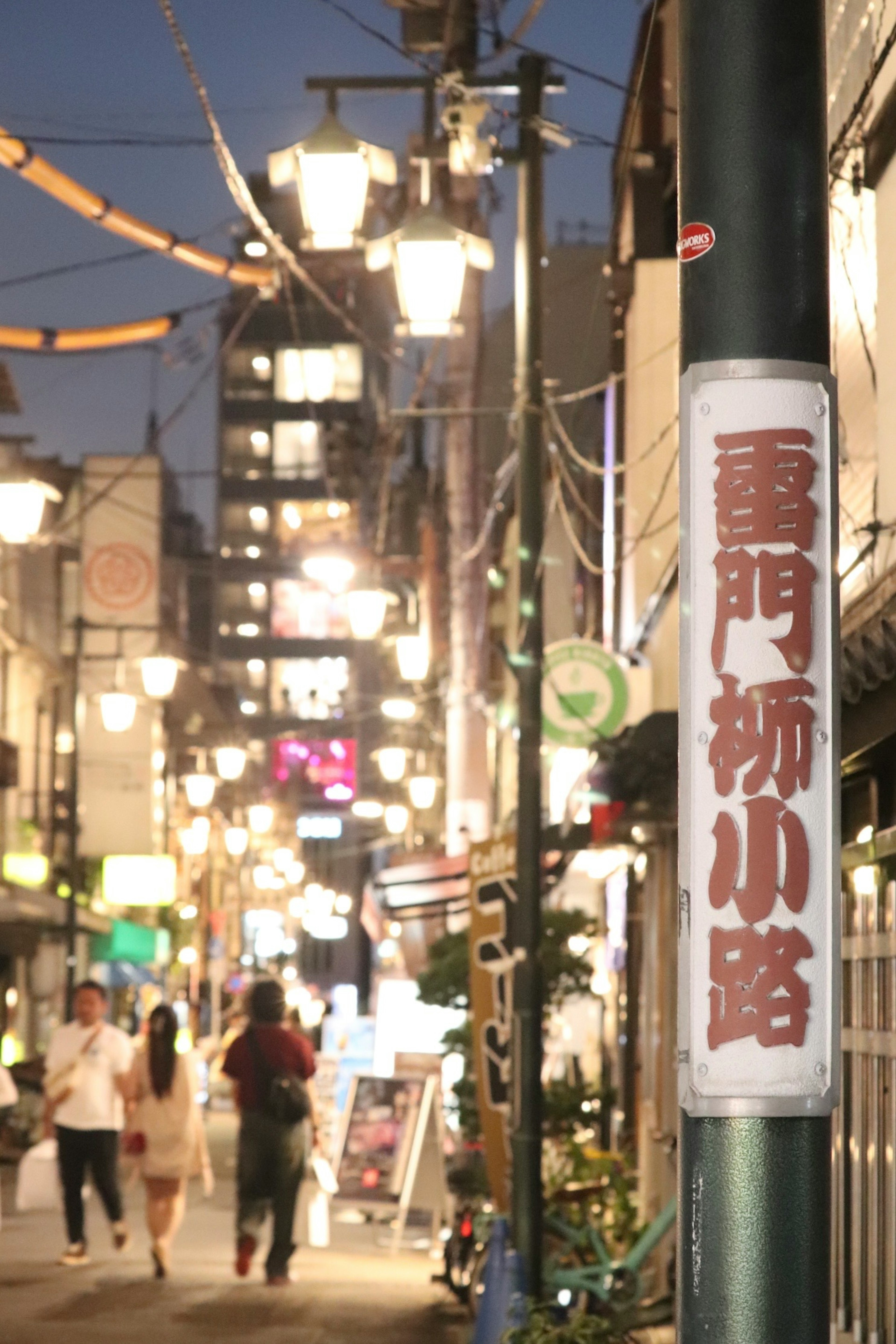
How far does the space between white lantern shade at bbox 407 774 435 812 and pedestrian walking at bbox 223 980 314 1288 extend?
2725 cm

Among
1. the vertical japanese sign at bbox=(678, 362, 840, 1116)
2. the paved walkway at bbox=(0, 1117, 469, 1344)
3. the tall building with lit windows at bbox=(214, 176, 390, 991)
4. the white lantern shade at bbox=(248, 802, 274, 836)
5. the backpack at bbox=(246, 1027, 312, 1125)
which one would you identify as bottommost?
the paved walkway at bbox=(0, 1117, 469, 1344)

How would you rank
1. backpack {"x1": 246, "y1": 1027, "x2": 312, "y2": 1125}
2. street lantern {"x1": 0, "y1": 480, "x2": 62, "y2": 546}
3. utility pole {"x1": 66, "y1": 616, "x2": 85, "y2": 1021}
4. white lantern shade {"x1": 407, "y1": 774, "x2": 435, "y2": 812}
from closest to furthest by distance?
backpack {"x1": 246, "y1": 1027, "x2": 312, "y2": 1125}, street lantern {"x1": 0, "y1": 480, "x2": 62, "y2": 546}, utility pole {"x1": 66, "y1": 616, "x2": 85, "y2": 1021}, white lantern shade {"x1": 407, "y1": 774, "x2": 435, "y2": 812}

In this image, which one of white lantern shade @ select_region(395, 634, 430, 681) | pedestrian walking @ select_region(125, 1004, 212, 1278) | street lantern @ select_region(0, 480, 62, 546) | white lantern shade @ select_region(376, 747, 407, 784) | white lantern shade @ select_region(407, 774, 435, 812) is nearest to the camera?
pedestrian walking @ select_region(125, 1004, 212, 1278)

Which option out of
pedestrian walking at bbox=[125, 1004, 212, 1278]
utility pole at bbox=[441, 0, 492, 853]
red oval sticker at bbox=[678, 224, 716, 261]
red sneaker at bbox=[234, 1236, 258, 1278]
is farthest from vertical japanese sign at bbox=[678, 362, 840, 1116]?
utility pole at bbox=[441, 0, 492, 853]

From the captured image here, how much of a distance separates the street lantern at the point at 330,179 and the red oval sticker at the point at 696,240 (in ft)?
27.9

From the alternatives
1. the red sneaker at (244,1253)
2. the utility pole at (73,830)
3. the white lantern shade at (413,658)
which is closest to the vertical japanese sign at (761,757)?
the red sneaker at (244,1253)

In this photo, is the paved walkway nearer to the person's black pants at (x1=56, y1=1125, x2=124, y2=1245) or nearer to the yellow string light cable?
the person's black pants at (x1=56, y1=1125, x2=124, y2=1245)

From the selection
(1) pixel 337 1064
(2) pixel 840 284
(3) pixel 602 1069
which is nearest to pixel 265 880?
(1) pixel 337 1064

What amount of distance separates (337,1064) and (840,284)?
61.1 ft

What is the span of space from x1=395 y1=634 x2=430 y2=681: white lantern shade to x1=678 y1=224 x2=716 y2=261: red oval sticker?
90.2 ft

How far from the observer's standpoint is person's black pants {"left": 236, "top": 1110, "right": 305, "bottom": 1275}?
14.0 m

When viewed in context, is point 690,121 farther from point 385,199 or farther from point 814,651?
point 385,199

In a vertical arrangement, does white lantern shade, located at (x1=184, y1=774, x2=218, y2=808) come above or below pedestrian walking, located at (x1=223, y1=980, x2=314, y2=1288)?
above

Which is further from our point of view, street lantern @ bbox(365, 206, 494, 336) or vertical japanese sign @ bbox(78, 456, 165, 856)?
vertical japanese sign @ bbox(78, 456, 165, 856)
